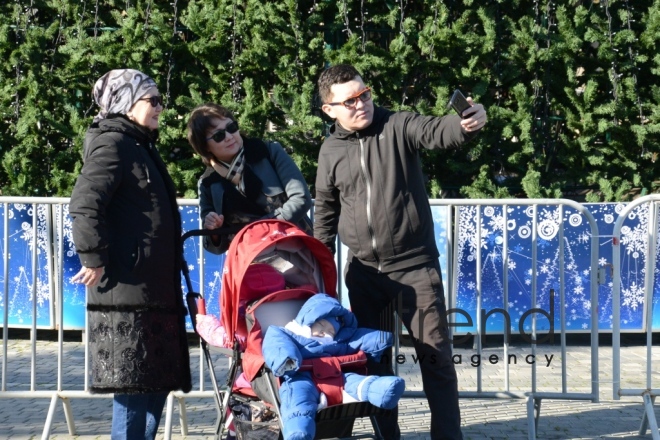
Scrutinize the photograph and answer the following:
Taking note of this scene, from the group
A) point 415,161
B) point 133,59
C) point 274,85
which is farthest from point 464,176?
point 415,161

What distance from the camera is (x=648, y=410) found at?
5613 mm

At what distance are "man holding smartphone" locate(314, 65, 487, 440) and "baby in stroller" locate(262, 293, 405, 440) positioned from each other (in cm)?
49

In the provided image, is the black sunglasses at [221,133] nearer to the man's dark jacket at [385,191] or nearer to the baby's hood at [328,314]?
the man's dark jacket at [385,191]

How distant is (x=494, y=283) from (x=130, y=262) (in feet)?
10.9

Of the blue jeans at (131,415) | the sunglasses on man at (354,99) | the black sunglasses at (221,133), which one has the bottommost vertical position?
the blue jeans at (131,415)

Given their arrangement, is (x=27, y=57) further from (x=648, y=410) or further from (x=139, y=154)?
(x=648, y=410)

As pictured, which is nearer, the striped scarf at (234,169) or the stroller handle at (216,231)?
the stroller handle at (216,231)

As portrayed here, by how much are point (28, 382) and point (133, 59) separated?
10.6ft

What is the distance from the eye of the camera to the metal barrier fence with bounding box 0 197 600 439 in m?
5.72

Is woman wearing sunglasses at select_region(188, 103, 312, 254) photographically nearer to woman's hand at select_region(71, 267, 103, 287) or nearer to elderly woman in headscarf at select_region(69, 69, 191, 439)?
elderly woman in headscarf at select_region(69, 69, 191, 439)

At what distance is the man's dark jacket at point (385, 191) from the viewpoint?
4820 millimetres

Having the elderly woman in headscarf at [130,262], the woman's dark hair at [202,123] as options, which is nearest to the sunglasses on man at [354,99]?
the woman's dark hair at [202,123]

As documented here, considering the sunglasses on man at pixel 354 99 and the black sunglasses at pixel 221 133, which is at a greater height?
the sunglasses on man at pixel 354 99

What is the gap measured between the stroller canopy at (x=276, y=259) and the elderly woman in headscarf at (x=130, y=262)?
304mm
